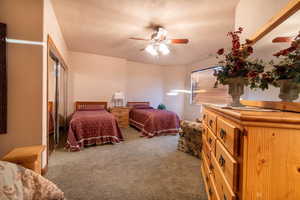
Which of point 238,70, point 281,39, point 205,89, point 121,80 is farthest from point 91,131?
point 205,89

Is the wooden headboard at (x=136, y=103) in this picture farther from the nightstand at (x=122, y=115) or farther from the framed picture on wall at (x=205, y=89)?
the framed picture on wall at (x=205, y=89)

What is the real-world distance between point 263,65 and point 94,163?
8.98ft

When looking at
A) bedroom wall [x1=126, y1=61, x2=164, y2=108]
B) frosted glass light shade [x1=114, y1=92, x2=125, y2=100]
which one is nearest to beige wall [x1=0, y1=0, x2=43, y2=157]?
frosted glass light shade [x1=114, y1=92, x2=125, y2=100]

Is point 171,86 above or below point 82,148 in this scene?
above

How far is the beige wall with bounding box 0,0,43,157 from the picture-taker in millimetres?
1909

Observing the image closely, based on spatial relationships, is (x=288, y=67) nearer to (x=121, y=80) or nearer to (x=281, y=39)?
(x=281, y=39)

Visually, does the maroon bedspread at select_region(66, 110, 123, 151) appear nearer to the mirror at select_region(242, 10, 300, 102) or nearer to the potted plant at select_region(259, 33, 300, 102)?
the mirror at select_region(242, 10, 300, 102)

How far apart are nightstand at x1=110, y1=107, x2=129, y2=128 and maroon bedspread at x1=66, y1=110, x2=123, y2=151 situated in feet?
5.53

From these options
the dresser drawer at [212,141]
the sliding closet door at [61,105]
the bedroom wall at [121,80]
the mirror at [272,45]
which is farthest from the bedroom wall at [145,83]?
the mirror at [272,45]

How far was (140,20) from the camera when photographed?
285cm

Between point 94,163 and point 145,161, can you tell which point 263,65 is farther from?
point 94,163

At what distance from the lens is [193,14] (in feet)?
8.54

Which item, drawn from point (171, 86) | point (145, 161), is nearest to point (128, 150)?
point (145, 161)

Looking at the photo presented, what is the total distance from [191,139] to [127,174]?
1.49 metres
